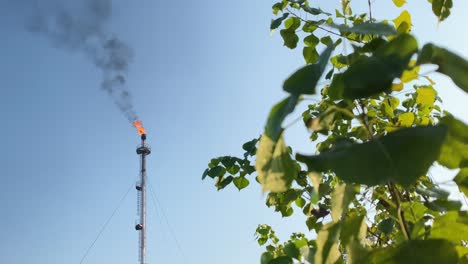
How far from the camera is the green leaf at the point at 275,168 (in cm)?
61

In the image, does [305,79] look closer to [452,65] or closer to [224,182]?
[452,65]

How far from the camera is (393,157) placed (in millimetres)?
Answer: 442

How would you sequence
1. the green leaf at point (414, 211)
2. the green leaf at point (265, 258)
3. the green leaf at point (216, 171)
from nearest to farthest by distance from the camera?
the green leaf at point (414, 211) → the green leaf at point (265, 258) → the green leaf at point (216, 171)

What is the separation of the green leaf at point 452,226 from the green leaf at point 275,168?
0.84ft

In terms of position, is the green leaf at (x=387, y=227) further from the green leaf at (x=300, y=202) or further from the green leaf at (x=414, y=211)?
the green leaf at (x=300, y=202)

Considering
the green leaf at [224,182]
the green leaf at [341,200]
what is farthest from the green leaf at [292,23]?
the green leaf at [341,200]

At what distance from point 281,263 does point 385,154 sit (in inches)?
26.0

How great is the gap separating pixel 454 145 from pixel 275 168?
9.8 inches

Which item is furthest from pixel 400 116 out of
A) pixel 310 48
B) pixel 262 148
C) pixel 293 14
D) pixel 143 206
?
pixel 143 206

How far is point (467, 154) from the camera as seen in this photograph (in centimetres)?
61

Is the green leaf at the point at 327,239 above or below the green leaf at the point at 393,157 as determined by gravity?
below

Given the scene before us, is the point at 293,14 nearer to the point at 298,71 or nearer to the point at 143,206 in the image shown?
the point at 298,71

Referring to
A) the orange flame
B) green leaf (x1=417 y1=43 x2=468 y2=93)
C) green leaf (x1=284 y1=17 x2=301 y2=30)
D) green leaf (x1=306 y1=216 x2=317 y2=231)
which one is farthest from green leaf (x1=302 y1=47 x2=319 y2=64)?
the orange flame

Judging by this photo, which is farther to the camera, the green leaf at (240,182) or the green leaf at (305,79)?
the green leaf at (240,182)
